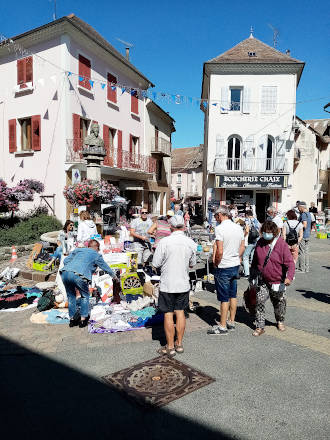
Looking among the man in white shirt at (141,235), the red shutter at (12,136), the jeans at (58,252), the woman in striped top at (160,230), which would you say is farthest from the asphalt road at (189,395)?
the red shutter at (12,136)

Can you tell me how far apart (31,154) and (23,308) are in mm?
11633

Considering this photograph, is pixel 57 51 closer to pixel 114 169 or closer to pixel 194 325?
pixel 114 169

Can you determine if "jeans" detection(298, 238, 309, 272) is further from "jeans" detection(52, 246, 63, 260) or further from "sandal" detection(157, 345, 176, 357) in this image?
"jeans" detection(52, 246, 63, 260)

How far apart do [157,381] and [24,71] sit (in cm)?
1672

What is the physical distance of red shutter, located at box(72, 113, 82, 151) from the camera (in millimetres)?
15455

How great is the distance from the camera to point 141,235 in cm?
753

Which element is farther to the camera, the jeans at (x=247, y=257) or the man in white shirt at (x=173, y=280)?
the jeans at (x=247, y=257)

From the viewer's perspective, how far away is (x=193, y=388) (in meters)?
3.54

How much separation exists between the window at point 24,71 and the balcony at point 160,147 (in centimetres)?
962

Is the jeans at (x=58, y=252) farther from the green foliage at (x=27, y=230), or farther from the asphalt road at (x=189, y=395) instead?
the green foliage at (x=27, y=230)

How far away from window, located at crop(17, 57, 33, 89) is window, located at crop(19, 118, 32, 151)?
1.63m

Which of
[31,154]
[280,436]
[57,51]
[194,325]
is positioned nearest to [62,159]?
[31,154]

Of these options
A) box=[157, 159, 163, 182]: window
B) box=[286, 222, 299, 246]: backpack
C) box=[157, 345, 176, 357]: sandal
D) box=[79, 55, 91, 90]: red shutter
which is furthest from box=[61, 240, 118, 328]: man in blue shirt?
box=[157, 159, 163, 182]: window

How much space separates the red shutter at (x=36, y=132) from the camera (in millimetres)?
15714
